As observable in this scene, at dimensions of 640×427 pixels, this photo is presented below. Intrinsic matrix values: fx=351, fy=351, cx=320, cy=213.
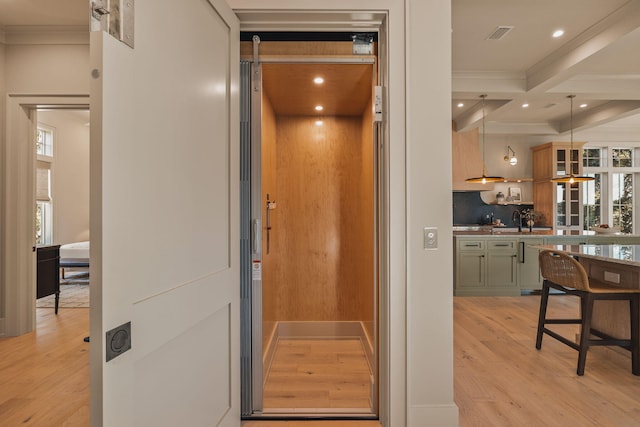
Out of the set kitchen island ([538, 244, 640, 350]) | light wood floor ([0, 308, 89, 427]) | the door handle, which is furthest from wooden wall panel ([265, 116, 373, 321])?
kitchen island ([538, 244, 640, 350])

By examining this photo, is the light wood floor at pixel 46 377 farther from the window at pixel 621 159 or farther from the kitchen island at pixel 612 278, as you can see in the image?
the window at pixel 621 159

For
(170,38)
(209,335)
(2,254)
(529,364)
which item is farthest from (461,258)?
(2,254)

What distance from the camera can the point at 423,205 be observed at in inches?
71.6

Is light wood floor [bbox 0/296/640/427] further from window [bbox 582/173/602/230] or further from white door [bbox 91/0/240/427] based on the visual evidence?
window [bbox 582/173/602/230]

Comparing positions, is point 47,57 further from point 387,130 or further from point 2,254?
point 387,130

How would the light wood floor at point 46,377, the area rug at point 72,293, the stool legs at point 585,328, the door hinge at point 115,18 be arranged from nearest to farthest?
1. the door hinge at point 115,18
2. the light wood floor at point 46,377
3. the stool legs at point 585,328
4. the area rug at point 72,293

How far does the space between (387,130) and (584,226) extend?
7.63 metres

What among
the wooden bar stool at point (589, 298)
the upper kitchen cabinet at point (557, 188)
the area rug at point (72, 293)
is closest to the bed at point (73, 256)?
the area rug at point (72, 293)

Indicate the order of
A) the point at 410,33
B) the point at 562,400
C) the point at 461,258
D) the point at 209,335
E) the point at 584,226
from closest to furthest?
the point at 209,335
the point at 410,33
the point at 562,400
the point at 461,258
the point at 584,226

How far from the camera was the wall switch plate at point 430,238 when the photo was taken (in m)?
1.81

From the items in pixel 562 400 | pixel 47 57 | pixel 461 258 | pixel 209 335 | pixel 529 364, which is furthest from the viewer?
pixel 461 258

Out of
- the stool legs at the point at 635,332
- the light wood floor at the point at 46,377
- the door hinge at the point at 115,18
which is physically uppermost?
the door hinge at the point at 115,18

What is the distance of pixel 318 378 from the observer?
2.62 m

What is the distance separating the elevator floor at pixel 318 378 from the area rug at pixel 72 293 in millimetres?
3328
